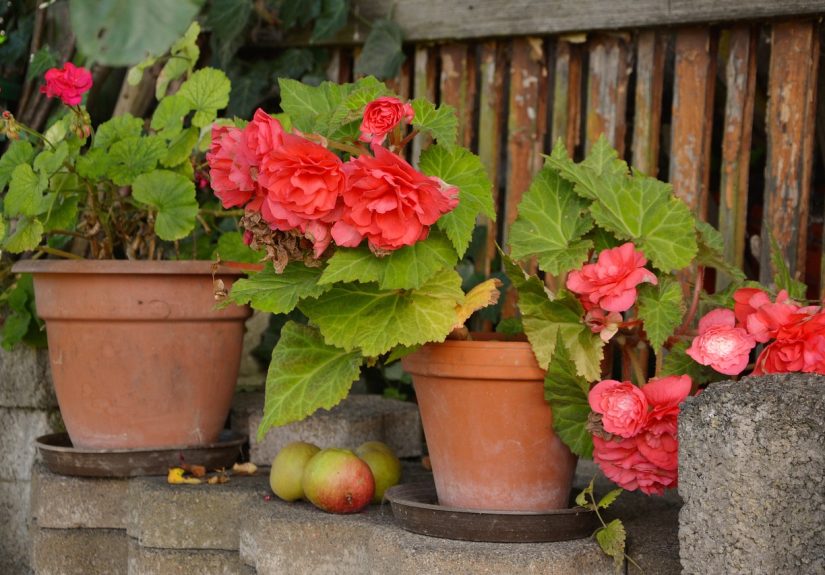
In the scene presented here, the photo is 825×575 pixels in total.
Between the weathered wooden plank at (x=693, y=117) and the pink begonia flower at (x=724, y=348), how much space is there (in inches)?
39.2

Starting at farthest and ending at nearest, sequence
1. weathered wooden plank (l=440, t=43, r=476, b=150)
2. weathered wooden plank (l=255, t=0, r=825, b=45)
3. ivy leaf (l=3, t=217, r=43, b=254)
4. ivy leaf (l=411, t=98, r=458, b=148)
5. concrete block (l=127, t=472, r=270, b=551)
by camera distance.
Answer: weathered wooden plank (l=440, t=43, r=476, b=150) → weathered wooden plank (l=255, t=0, r=825, b=45) → ivy leaf (l=3, t=217, r=43, b=254) → concrete block (l=127, t=472, r=270, b=551) → ivy leaf (l=411, t=98, r=458, b=148)

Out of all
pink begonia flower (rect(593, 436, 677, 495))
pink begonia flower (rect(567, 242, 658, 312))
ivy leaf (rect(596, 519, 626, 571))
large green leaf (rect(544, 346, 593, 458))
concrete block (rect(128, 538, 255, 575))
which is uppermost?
pink begonia flower (rect(567, 242, 658, 312))

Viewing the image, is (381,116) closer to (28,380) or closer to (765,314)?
(765,314)

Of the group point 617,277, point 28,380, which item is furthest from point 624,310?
point 28,380

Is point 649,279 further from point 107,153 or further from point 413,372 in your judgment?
point 107,153

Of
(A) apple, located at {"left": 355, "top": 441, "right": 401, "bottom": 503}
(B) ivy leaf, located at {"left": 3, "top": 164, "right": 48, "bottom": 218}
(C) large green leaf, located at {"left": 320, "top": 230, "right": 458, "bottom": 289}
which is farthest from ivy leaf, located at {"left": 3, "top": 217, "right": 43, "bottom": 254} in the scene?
(C) large green leaf, located at {"left": 320, "top": 230, "right": 458, "bottom": 289}

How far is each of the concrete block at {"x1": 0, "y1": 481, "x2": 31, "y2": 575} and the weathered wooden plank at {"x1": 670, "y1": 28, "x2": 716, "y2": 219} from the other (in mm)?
1950

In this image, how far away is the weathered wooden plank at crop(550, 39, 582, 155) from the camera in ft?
9.01

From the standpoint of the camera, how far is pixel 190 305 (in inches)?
94.0

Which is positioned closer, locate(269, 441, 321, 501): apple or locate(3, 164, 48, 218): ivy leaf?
locate(269, 441, 321, 501): apple

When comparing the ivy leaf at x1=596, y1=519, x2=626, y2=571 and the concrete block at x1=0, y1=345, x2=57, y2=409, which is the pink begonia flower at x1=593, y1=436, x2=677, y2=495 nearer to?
the ivy leaf at x1=596, y1=519, x2=626, y2=571

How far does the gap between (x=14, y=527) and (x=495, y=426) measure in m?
1.73

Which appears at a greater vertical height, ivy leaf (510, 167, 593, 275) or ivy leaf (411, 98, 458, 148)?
ivy leaf (411, 98, 458, 148)

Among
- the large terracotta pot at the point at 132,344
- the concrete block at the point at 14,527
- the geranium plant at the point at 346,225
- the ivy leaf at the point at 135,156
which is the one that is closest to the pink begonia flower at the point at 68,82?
the ivy leaf at the point at 135,156
